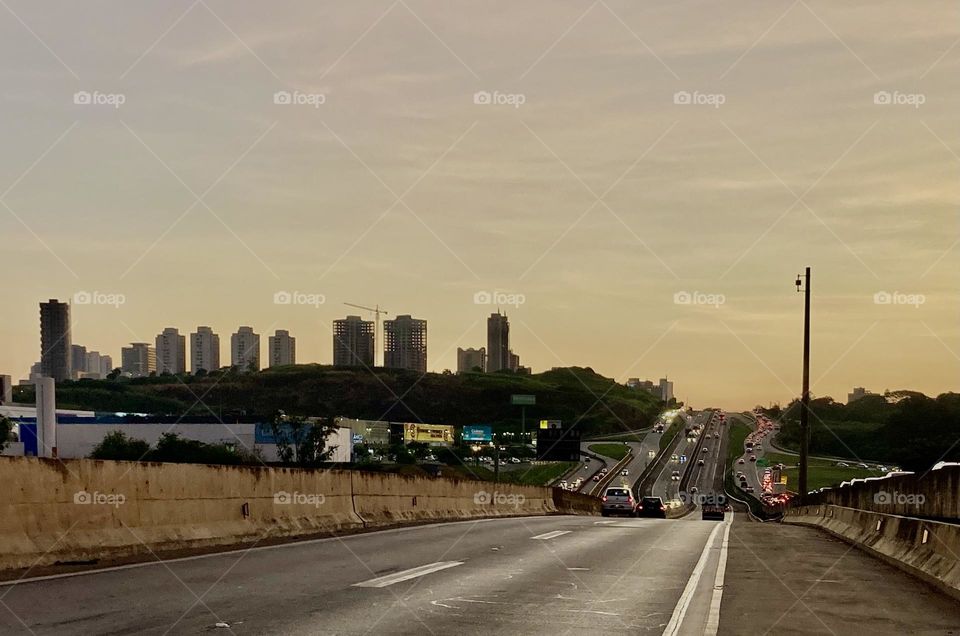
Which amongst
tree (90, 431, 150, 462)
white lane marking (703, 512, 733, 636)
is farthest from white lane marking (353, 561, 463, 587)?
tree (90, 431, 150, 462)

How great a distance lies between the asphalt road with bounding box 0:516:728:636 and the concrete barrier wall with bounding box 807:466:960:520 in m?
3.83

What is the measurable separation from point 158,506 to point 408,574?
4.14 metres

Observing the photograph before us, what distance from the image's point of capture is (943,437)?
15700 centimetres

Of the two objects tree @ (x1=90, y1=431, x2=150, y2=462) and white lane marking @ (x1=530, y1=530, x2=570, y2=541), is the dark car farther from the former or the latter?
tree @ (x1=90, y1=431, x2=150, y2=462)

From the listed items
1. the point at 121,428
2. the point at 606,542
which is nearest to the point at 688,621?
the point at 606,542

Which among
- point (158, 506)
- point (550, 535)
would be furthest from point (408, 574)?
point (550, 535)

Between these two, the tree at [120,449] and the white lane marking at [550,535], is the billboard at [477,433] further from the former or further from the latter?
the white lane marking at [550,535]

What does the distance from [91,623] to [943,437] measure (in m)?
165

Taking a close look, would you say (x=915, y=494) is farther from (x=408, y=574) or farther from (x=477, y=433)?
(x=477, y=433)

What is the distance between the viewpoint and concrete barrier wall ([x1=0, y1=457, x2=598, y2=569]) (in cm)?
1252

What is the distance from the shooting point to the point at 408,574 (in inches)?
522

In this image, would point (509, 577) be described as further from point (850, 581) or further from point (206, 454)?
point (206, 454)

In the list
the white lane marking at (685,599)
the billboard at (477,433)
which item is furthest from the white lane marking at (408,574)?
the billboard at (477,433)

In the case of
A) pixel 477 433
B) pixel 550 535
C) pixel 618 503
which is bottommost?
pixel 477 433
